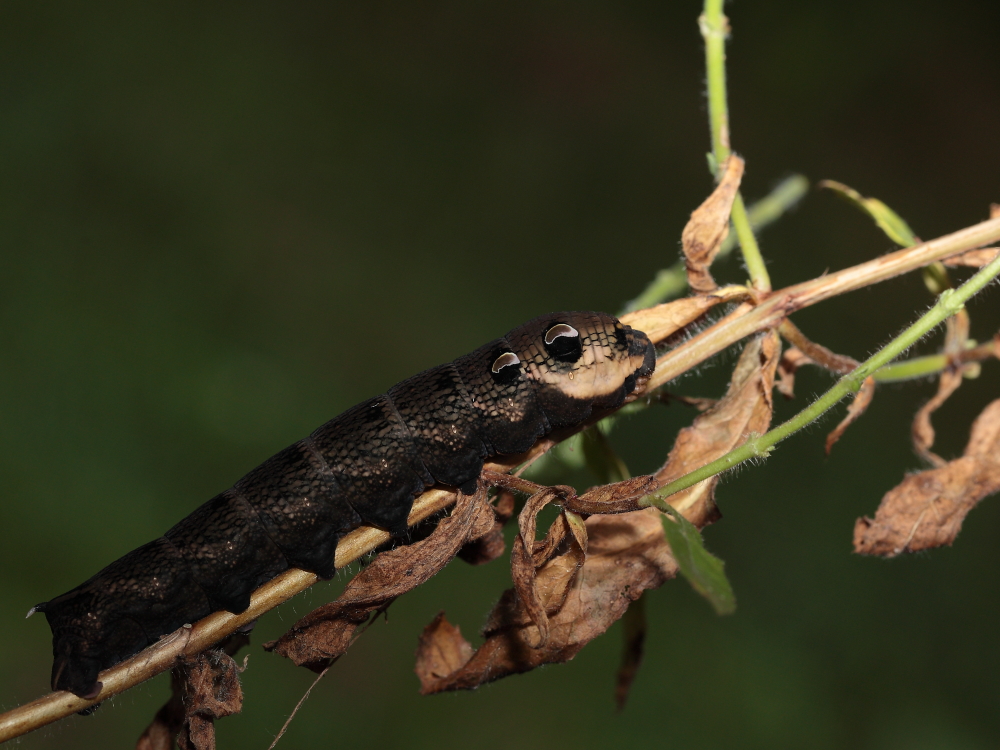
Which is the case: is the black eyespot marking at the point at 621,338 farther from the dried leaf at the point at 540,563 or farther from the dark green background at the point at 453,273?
the dark green background at the point at 453,273

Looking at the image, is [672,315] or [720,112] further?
[672,315]

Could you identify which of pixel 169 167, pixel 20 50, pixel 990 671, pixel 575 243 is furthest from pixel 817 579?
pixel 20 50

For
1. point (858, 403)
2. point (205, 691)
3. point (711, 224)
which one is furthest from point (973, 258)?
point (205, 691)

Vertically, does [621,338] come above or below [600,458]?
above

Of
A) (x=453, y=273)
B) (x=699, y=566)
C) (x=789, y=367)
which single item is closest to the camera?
(x=699, y=566)

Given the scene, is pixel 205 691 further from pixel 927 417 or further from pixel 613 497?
pixel 927 417

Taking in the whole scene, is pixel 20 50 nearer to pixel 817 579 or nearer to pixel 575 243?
pixel 575 243

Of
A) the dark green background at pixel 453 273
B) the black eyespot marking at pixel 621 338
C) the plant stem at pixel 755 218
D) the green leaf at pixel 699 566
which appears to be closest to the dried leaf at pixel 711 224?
the black eyespot marking at pixel 621 338

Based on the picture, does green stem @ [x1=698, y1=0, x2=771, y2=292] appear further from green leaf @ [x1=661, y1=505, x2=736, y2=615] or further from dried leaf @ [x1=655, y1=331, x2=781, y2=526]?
green leaf @ [x1=661, y1=505, x2=736, y2=615]
